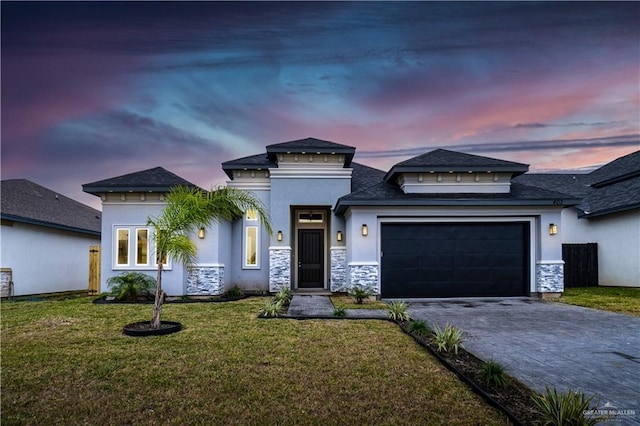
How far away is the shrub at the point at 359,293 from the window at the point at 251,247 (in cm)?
414

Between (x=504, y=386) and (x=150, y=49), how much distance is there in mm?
13256

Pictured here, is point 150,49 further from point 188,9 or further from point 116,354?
point 116,354

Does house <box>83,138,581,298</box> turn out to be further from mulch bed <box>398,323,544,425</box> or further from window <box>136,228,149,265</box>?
mulch bed <box>398,323,544,425</box>

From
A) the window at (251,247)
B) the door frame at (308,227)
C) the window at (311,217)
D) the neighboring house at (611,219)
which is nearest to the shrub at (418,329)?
the door frame at (308,227)

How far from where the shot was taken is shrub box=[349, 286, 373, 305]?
10680mm

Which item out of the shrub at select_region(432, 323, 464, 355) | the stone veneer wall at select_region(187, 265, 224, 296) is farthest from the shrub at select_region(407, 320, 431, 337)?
the stone veneer wall at select_region(187, 265, 224, 296)

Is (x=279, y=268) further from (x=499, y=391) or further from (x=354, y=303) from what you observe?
(x=499, y=391)

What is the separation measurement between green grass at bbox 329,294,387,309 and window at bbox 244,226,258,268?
325 cm

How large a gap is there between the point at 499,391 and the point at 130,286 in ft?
33.4

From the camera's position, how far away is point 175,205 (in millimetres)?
7316

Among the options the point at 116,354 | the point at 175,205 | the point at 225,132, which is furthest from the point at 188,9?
the point at 116,354

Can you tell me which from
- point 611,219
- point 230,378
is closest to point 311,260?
point 230,378

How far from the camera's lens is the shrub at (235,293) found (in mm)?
12250

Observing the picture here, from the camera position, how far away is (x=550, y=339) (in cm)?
645
